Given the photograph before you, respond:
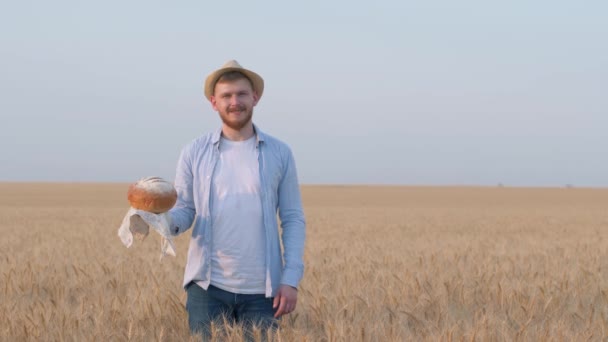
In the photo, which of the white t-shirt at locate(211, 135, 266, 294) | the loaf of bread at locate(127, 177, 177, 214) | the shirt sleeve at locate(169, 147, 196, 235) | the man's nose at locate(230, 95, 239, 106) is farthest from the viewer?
the shirt sleeve at locate(169, 147, 196, 235)

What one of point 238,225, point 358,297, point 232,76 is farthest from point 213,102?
point 358,297

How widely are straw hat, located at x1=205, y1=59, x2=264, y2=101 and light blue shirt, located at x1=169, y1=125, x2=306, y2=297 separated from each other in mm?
179

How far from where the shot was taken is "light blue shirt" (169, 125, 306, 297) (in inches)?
117

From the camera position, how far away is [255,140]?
3029 millimetres

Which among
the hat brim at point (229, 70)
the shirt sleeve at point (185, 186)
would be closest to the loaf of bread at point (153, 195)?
the shirt sleeve at point (185, 186)

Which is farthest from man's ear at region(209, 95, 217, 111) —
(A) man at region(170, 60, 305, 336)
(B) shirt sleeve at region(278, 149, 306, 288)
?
(B) shirt sleeve at region(278, 149, 306, 288)

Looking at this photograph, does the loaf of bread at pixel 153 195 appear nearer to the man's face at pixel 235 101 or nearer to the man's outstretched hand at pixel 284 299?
the man's face at pixel 235 101

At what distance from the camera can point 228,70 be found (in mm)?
2889

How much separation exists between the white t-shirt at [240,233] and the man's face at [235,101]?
0.69 ft

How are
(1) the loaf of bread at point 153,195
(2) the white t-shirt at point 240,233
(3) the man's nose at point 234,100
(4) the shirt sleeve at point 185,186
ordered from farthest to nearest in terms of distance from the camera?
(4) the shirt sleeve at point 185,186 < (2) the white t-shirt at point 240,233 < (3) the man's nose at point 234,100 < (1) the loaf of bread at point 153,195

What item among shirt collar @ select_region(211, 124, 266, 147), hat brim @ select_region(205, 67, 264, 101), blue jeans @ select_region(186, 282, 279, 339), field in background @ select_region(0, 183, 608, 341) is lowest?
field in background @ select_region(0, 183, 608, 341)

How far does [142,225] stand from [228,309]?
1.90ft

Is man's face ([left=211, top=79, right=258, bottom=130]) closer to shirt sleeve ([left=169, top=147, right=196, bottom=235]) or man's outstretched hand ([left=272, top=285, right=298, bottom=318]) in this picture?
shirt sleeve ([left=169, top=147, right=196, bottom=235])

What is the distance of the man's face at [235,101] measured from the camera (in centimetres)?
286
